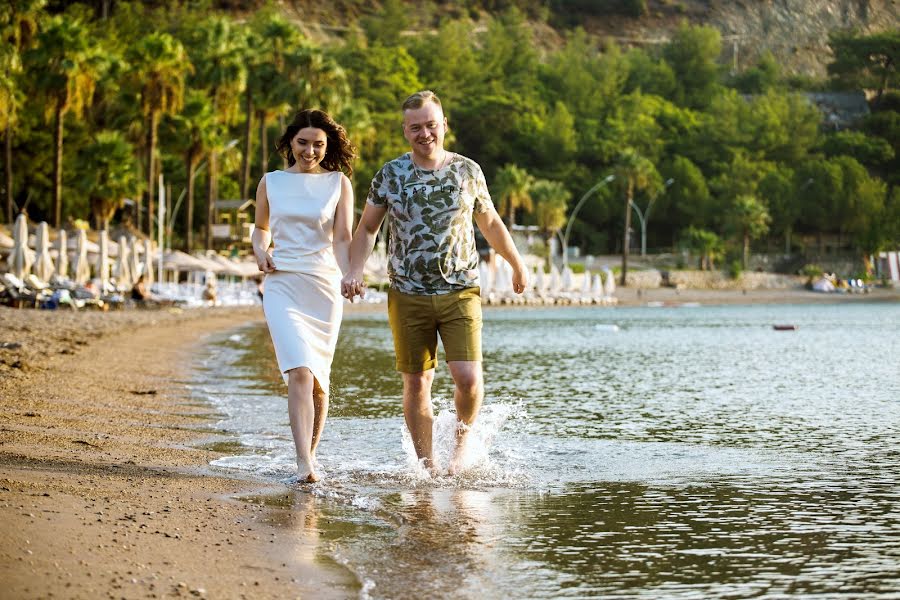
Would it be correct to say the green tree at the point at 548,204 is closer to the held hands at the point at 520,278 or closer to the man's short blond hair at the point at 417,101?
the held hands at the point at 520,278

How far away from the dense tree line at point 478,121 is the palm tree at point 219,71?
0.34ft

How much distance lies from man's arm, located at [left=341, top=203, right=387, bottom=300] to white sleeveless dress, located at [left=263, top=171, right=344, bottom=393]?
119mm

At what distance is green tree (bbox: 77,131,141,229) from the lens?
5059cm

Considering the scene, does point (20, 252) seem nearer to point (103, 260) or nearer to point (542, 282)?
point (103, 260)

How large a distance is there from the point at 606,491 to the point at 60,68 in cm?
4076

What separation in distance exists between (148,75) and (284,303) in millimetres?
43740

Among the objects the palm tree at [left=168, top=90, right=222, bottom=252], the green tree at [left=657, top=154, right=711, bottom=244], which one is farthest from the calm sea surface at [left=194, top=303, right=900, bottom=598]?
the green tree at [left=657, top=154, right=711, bottom=244]

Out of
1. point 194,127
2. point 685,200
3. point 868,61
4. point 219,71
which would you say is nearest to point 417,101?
point 194,127

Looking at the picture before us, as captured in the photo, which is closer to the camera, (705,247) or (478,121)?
(705,247)

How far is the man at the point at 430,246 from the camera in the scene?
6562 mm

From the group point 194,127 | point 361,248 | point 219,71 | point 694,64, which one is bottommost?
point 361,248

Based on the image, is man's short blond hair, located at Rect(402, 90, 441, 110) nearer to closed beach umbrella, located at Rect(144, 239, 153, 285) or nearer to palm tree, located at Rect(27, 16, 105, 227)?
closed beach umbrella, located at Rect(144, 239, 153, 285)

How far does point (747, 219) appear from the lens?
351 feet

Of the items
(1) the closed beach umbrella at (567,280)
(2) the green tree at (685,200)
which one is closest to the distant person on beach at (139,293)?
(1) the closed beach umbrella at (567,280)
